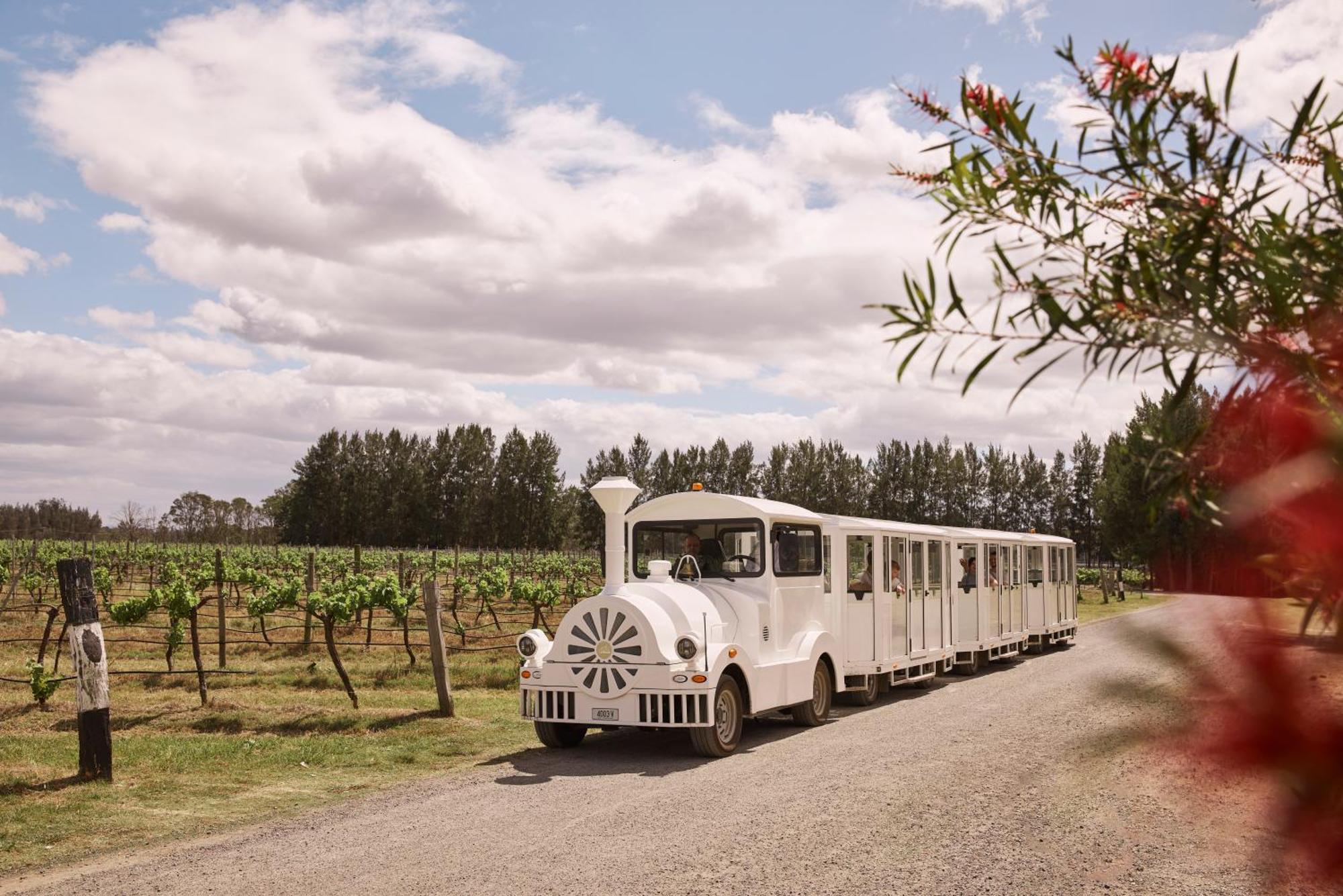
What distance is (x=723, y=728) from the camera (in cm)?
1150

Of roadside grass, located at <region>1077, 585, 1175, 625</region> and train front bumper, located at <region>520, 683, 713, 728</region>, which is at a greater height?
train front bumper, located at <region>520, 683, 713, 728</region>

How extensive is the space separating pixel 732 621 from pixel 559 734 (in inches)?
90.1

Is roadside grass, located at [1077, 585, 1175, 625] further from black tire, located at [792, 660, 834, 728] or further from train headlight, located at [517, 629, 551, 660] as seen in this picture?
train headlight, located at [517, 629, 551, 660]

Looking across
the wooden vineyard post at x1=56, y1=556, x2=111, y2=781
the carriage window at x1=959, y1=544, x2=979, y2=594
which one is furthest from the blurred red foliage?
the carriage window at x1=959, y1=544, x2=979, y2=594

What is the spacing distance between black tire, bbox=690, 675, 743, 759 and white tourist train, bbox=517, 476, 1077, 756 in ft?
0.06

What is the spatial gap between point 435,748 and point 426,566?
41.9m

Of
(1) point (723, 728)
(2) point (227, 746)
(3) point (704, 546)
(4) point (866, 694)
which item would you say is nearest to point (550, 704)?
(1) point (723, 728)

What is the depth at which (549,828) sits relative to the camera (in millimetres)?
8070

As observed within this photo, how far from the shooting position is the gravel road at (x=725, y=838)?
264 inches

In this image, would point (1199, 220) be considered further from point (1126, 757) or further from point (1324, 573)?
point (1126, 757)

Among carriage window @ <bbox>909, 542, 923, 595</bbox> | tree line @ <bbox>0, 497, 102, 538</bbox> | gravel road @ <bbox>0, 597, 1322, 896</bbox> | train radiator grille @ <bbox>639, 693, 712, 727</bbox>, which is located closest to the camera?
gravel road @ <bbox>0, 597, 1322, 896</bbox>

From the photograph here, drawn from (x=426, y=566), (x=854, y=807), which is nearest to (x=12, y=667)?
(x=854, y=807)

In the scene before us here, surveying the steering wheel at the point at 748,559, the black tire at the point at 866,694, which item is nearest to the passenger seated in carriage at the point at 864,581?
the black tire at the point at 866,694

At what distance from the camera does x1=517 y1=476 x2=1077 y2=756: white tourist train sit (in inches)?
447
